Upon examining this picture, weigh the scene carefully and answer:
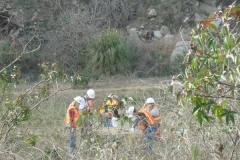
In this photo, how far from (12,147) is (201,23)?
13.3 ft

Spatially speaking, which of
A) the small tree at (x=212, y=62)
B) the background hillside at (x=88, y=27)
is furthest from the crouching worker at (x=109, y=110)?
the background hillside at (x=88, y=27)

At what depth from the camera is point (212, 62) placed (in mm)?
4645

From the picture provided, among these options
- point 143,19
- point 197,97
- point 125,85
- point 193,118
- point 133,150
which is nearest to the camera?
point 197,97

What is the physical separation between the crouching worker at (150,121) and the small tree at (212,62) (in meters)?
3.77

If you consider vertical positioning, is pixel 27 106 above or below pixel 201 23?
below

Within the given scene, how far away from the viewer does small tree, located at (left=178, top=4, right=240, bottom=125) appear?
4.45m

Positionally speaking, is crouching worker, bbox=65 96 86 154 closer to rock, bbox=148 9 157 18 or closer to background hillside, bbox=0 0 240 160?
background hillside, bbox=0 0 240 160

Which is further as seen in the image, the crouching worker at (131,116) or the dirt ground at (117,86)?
the dirt ground at (117,86)

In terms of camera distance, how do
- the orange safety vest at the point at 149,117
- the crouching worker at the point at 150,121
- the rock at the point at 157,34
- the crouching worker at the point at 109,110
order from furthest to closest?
the rock at the point at 157,34
the orange safety vest at the point at 149,117
the crouching worker at the point at 150,121
the crouching worker at the point at 109,110

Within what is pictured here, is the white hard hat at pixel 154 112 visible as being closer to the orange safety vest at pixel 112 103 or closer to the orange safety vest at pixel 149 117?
the orange safety vest at pixel 149 117

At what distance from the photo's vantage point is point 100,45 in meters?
25.1

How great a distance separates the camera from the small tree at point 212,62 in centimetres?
445

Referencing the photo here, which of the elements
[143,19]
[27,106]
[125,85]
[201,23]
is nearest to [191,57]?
[201,23]

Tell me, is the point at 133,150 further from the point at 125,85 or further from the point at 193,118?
the point at 125,85
